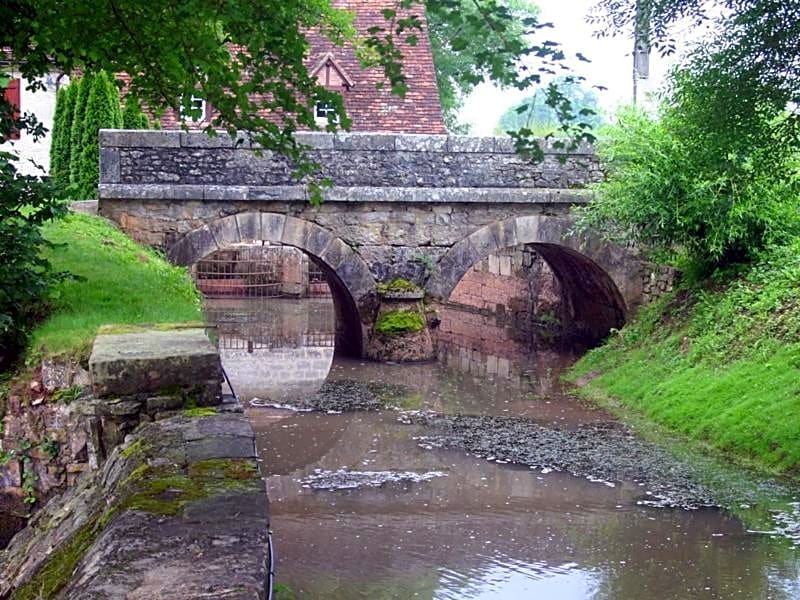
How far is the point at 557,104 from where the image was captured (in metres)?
5.11

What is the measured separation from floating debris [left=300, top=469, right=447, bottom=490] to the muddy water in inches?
0.7

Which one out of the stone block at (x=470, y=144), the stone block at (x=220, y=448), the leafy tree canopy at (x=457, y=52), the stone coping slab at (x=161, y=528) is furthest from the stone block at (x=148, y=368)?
the stone block at (x=470, y=144)

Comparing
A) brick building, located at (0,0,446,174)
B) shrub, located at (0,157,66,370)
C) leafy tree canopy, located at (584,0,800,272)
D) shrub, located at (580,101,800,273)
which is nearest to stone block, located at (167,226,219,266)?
shrub, located at (580,101,800,273)

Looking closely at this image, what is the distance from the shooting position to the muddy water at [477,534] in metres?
7.26

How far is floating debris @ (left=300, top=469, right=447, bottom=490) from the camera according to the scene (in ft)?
32.5

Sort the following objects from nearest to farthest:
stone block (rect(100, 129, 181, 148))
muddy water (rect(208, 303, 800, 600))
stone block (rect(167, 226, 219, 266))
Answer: muddy water (rect(208, 303, 800, 600)) → stone block (rect(100, 129, 181, 148)) → stone block (rect(167, 226, 219, 266))

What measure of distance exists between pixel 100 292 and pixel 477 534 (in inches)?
139

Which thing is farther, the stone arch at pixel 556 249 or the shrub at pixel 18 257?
the stone arch at pixel 556 249

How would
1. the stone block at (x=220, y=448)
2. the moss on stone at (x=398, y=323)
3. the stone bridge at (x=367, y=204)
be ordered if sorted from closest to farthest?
the stone block at (x=220, y=448)
the stone bridge at (x=367, y=204)
the moss on stone at (x=398, y=323)

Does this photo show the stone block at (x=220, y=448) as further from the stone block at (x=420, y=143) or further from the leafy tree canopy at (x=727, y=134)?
the stone block at (x=420, y=143)

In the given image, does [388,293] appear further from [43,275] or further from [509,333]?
[43,275]

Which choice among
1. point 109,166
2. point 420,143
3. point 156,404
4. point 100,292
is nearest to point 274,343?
point 420,143

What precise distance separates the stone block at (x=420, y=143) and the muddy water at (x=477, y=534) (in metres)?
5.48

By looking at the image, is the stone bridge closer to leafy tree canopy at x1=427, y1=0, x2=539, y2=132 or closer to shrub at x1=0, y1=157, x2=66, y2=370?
leafy tree canopy at x1=427, y1=0, x2=539, y2=132
